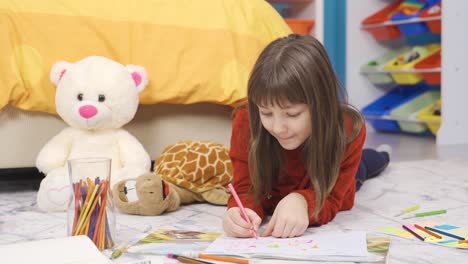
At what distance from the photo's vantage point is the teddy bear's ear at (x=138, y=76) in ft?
5.63

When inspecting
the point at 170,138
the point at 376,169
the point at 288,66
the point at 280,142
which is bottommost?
the point at 376,169

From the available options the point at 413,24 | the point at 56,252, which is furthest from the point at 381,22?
the point at 56,252

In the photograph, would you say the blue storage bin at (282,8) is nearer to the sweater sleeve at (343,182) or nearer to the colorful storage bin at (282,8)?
the colorful storage bin at (282,8)

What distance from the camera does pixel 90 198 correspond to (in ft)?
3.58

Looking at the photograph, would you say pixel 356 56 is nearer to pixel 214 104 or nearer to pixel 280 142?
pixel 214 104

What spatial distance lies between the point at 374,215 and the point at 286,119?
0.43 metres

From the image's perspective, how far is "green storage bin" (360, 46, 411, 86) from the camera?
3.56 m

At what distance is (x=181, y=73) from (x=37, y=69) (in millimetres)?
402

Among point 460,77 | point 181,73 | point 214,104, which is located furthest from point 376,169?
point 460,77

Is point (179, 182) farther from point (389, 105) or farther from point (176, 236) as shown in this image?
point (389, 105)

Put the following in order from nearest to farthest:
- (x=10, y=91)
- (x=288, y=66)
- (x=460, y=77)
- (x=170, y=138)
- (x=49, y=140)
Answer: (x=288, y=66), (x=10, y=91), (x=49, y=140), (x=170, y=138), (x=460, y=77)

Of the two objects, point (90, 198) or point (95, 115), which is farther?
point (95, 115)

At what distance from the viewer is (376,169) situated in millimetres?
1959

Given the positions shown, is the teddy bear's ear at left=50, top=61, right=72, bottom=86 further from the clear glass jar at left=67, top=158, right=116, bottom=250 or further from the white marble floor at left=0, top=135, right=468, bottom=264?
the clear glass jar at left=67, top=158, right=116, bottom=250
